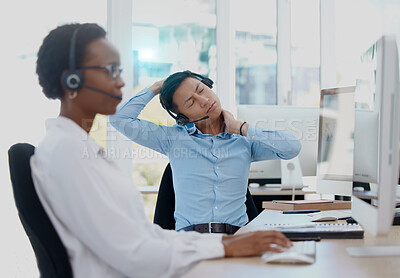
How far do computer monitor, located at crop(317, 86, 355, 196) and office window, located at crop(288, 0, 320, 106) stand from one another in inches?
103

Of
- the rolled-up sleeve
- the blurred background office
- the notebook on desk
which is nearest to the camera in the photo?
the notebook on desk

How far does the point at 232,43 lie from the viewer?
15.0 ft

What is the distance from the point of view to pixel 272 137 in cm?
240

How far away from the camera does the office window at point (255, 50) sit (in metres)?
4.62

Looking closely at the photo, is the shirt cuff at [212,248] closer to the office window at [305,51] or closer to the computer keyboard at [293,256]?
the computer keyboard at [293,256]

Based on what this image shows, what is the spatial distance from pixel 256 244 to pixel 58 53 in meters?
0.70

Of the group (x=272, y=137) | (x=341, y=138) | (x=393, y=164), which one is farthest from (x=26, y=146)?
(x=272, y=137)

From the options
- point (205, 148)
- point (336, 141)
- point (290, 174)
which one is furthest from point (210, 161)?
point (290, 174)

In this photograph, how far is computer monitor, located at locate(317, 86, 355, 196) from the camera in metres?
1.92

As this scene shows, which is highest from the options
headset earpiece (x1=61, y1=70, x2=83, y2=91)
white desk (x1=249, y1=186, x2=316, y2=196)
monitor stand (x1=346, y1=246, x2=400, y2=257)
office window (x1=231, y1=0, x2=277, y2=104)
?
office window (x1=231, y1=0, x2=277, y2=104)

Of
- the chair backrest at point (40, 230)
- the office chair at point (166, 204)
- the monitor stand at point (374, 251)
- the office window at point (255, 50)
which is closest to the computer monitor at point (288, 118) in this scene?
the office chair at point (166, 204)

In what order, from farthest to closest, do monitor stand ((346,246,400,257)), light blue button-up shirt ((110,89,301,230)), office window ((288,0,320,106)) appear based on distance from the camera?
1. office window ((288,0,320,106))
2. light blue button-up shirt ((110,89,301,230))
3. monitor stand ((346,246,400,257))

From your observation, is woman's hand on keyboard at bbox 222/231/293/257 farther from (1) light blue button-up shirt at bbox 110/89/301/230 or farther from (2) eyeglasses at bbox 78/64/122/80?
(1) light blue button-up shirt at bbox 110/89/301/230

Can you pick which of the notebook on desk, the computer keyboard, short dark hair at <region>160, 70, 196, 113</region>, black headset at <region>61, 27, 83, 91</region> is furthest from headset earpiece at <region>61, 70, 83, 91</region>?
short dark hair at <region>160, 70, 196, 113</region>
